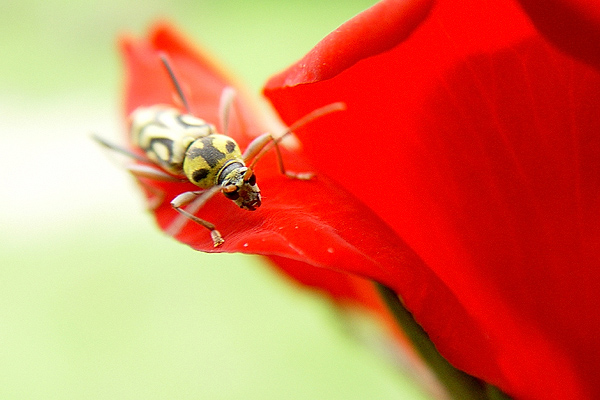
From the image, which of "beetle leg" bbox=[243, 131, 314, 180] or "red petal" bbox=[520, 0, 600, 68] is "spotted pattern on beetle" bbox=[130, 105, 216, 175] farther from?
"red petal" bbox=[520, 0, 600, 68]

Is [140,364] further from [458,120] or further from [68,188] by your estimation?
[458,120]

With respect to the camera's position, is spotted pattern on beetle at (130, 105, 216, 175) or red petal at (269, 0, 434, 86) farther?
spotted pattern on beetle at (130, 105, 216, 175)

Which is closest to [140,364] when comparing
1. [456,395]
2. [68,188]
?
[68,188]

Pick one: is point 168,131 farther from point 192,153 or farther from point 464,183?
point 464,183

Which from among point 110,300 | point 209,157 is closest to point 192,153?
point 209,157

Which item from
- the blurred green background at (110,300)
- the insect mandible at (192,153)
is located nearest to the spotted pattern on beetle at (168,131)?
the insect mandible at (192,153)

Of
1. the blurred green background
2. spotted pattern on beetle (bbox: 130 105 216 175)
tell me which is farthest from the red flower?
the blurred green background

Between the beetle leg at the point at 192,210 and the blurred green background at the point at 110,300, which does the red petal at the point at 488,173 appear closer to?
the beetle leg at the point at 192,210
